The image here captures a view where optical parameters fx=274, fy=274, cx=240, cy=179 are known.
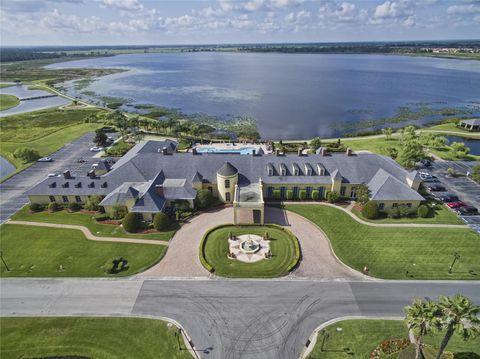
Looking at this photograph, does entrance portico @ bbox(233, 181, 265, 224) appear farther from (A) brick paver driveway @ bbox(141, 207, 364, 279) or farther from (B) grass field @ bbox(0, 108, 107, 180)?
(B) grass field @ bbox(0, 108, 107, 180)

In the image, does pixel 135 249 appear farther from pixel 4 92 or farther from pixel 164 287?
pixel 4 92

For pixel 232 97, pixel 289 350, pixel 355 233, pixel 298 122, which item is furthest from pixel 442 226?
pixel 232 97

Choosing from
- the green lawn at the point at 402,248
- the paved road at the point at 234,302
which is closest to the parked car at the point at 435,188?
the green lawn at the point at 402,248

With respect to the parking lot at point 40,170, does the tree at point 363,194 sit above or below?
above

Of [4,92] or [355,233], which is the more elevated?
[4,92]

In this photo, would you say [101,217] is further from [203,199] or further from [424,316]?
[424,316]

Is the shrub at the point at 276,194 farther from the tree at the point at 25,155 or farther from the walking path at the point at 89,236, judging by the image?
the tree at the point at 25,155

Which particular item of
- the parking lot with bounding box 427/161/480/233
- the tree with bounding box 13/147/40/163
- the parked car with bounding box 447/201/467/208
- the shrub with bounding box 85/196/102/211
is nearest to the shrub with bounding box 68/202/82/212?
the shrub with bounding box 85/196/102/211
